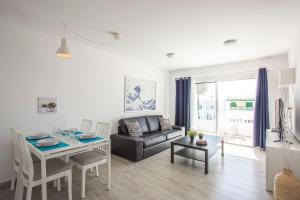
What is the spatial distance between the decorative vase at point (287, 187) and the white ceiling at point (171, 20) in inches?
84.1

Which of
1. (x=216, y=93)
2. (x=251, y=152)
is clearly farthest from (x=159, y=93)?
(x=251, y=152)

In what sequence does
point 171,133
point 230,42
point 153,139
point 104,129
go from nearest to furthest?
point 104,129, point 230,42, point 153,139, point 171,133

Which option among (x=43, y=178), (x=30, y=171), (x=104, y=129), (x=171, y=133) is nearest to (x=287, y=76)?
(x=171, y=133)

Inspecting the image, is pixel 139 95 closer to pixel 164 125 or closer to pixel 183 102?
pixel 164 125

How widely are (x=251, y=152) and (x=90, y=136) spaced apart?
12.9ft

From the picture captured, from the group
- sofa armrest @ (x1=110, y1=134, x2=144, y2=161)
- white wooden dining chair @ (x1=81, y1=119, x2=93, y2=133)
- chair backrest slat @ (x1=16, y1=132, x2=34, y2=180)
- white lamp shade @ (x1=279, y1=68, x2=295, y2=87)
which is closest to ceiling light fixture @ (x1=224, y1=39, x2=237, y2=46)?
white lamp shade @ (x1=279, y1=68, x2=295, y2=87)

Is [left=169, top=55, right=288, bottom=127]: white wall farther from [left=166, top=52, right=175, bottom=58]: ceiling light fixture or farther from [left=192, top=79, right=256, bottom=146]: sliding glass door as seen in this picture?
[left=166, top=52, right=175, bottom=58]: ceiling light fixture

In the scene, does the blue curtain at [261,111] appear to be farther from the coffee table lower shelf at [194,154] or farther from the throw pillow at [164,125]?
the throw pillow at [164,125]

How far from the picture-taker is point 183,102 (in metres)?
5.44

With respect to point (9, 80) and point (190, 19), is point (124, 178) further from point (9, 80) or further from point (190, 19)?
point (190, 19)

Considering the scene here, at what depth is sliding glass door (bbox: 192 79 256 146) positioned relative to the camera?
5008mm

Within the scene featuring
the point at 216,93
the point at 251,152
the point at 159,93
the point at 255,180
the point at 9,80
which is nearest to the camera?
the point at 9,80

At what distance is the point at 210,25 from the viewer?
2359 mm

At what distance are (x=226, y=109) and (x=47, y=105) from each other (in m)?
5.41
